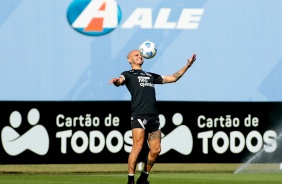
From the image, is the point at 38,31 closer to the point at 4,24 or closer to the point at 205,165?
the point at 4,24

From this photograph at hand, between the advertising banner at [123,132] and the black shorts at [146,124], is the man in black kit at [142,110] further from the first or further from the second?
the advertising banner at [123,132]

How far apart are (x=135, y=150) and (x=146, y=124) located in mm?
381

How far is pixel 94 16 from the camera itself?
1586cm

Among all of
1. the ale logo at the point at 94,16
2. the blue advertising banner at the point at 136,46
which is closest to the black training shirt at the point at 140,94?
the blue advertising banner at the point at 136,46

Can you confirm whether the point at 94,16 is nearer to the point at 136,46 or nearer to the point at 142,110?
the point at 136,46

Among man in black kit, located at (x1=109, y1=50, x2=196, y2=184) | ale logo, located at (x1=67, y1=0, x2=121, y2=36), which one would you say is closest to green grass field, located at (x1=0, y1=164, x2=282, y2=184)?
man in black kit, located at (x1=109, y1=50, x2=196, y2=184)

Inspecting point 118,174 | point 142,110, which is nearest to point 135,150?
point 142,110

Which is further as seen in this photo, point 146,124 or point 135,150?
point 146,124

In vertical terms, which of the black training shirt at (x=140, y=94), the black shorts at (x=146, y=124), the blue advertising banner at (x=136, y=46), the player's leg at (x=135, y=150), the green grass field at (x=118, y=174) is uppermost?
the blue advertising banner at (x=136, y=46)

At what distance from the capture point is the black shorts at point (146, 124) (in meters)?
10.6

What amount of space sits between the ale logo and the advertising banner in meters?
1.42

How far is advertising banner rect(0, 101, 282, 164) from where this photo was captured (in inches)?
606

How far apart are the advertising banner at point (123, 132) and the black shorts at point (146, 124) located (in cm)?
489

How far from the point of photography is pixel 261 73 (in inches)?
631
